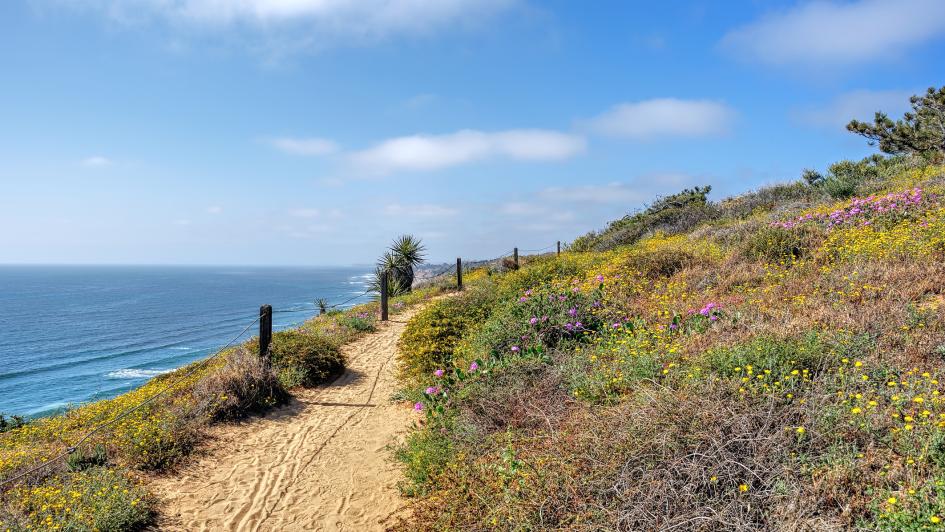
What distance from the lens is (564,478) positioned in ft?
13.8

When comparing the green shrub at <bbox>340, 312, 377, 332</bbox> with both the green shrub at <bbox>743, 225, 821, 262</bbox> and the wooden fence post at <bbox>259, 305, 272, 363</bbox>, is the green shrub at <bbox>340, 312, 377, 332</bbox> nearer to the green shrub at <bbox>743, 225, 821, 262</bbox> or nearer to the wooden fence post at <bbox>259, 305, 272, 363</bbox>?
the wooden fence post at <bbox>259, 305, 272, 363</bbox>

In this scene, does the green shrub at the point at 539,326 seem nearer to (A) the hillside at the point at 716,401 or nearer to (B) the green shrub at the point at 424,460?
(A) the hillside at the point at 716,401

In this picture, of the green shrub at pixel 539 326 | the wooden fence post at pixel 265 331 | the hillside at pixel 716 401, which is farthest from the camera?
the wooden fence post at pixel 265 331

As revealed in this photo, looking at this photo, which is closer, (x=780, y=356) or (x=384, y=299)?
(x=780, y=356)

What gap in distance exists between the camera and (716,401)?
13.8 ft

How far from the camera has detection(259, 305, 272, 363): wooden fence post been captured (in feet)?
33.9

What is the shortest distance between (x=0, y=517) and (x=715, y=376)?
7617 mm

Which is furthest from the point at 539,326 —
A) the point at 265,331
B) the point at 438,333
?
the point at 265,331

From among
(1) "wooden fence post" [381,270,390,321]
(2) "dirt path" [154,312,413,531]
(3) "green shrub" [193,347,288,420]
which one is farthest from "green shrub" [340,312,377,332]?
(3) "green shrub" [193,347,288,420]

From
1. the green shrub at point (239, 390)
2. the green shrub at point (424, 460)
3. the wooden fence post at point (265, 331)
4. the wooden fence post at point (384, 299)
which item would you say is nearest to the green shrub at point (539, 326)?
the green shrub at point (424, 460)

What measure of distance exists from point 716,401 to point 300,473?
566 centimetres

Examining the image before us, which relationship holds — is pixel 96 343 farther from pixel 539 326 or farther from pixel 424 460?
pixel 424 460

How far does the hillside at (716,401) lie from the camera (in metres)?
3.41

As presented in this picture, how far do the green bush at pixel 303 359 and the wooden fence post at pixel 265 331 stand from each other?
0.35 metres
